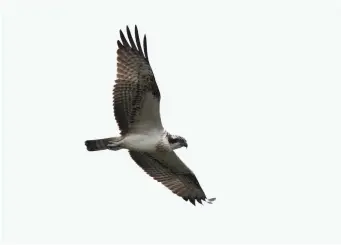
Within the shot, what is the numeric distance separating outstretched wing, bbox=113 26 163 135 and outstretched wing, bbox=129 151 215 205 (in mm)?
976

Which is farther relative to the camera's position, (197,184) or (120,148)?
(197,184)

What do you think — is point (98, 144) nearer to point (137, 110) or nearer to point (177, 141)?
point (137, 110)

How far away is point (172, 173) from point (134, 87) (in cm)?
214

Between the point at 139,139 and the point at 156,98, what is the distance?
822mm

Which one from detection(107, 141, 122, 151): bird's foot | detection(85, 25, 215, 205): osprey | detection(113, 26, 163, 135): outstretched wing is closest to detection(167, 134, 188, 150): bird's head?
detection(85, 25, 215, 205): osprey

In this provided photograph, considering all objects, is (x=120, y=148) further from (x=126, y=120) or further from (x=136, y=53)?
(x=136, y=53)

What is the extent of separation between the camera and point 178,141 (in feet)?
49.3

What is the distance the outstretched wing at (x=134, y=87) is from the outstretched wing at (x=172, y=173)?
3.20 ft

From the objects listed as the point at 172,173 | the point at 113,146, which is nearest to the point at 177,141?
the point at 113,146

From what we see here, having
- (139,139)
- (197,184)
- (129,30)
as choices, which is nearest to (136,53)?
(129,30)

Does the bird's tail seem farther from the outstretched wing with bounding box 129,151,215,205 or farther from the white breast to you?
the outstretched wing with bounding box 129,151,215,205

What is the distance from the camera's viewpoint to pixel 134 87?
14711 mm

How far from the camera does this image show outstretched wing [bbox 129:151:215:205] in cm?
1577

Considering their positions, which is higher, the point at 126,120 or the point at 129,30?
the point at 129,30
